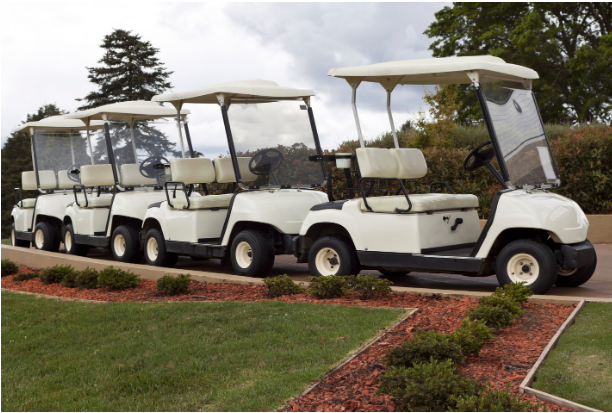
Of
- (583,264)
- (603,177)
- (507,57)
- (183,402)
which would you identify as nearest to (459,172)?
(603,177)

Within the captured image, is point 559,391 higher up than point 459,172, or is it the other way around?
point 459,172

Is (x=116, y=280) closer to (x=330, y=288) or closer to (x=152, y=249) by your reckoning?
(x=152, y=249)

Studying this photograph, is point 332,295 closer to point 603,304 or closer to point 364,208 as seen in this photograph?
point 364,208

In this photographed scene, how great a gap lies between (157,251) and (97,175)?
2.39m

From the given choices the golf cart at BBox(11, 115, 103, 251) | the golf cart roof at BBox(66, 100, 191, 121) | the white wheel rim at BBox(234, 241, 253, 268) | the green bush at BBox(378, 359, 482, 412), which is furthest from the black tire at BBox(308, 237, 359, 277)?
the golf cart at BBox(11, 115, 103, 251)

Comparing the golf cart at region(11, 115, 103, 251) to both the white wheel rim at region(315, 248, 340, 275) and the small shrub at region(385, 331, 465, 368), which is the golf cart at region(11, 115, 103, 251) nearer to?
the white wheel rim at region(315, 248, 340, 275)

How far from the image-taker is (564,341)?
4.45 meters

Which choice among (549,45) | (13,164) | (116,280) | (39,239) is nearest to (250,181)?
(116,280)

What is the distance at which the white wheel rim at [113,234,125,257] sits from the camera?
9891 millimetres

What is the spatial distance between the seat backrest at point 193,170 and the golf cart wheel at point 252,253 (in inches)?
53.0

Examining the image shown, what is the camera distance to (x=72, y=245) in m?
10.8

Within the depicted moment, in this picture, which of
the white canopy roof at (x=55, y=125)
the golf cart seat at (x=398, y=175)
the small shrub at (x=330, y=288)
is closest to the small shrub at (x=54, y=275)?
the small shrub at (x=330, y=288)

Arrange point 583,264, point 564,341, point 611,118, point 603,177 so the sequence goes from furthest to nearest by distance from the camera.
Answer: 1. point 611,118
2. point 603,177
3. point 583,264
4. point 564,341

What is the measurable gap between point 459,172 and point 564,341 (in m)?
7.65
